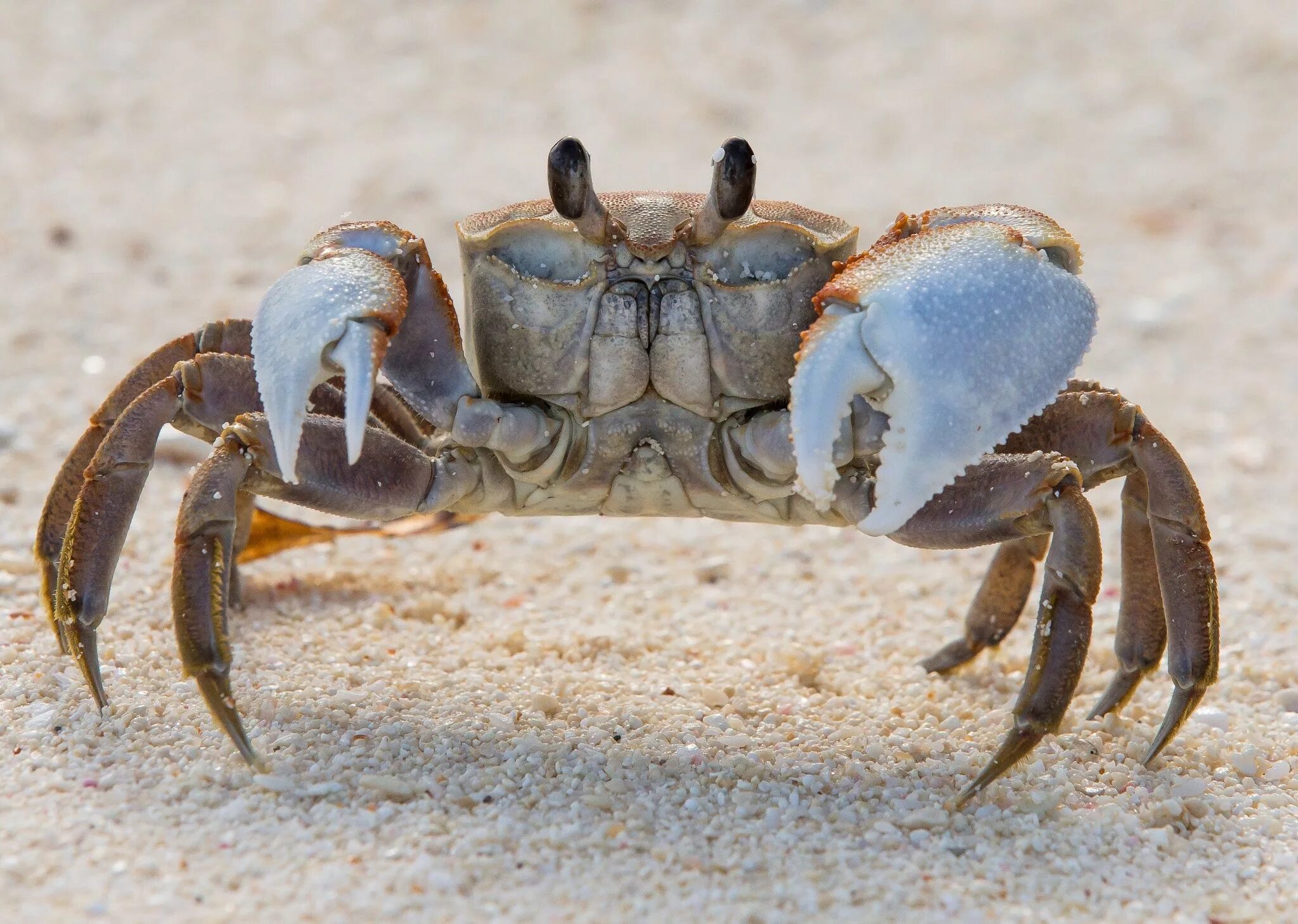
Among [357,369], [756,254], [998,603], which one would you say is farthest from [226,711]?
[998,603]

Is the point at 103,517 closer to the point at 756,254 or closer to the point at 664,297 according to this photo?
the point at 664,297

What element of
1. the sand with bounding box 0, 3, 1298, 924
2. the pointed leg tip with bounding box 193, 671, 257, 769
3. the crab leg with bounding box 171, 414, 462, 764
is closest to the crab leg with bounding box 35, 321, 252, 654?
the sand with bounding box 0, 3, 1298, 924

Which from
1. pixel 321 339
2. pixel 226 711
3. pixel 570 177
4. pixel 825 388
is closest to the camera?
pixel 825 388

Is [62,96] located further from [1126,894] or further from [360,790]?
[1126,894]

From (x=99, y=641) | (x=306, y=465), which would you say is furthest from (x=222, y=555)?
(x=99, y=641)

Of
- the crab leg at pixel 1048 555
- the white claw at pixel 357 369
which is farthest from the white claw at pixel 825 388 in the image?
the white claw at pixel 357 369

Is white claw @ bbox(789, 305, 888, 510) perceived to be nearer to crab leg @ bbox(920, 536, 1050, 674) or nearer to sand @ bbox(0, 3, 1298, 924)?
sand @ bbox(0, 3, 1298, 924)
